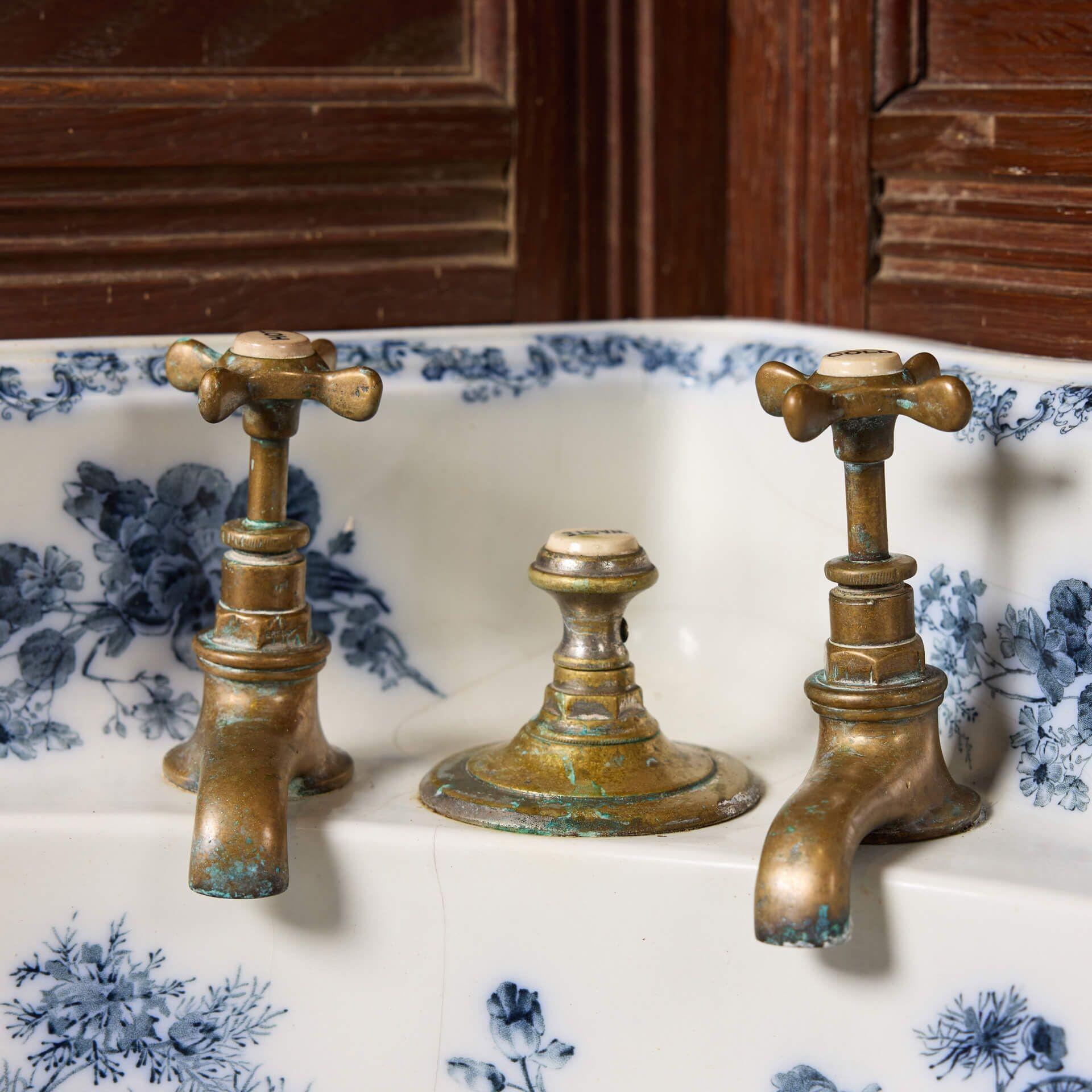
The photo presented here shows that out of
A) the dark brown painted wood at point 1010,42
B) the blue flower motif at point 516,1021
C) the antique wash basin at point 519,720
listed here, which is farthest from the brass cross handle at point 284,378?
the dark brown painted wood at point 1010,42

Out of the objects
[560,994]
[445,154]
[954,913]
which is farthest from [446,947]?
[445,154]

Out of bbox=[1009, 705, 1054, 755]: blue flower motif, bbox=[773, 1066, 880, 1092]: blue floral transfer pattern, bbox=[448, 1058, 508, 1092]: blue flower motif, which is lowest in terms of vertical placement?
bbox=[448, 1058, 508, 1092]: blue flower motif

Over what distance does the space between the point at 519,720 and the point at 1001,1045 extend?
265 mm

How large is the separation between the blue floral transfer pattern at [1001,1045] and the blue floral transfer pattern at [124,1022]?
0.75 ft

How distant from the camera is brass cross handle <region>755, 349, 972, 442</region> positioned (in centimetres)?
48

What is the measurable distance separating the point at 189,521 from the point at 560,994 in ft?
0.90

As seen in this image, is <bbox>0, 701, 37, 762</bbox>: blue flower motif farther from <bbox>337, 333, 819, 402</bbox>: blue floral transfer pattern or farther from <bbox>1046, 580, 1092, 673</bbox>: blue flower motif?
<bbox>1046, 580, 1092, 673</bbox>: blue flower motif

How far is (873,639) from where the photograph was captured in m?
0.51

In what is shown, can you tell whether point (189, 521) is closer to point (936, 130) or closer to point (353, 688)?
point (353, 688)

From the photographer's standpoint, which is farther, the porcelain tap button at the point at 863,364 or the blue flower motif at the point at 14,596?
the blue flower motif at the point at 14,596

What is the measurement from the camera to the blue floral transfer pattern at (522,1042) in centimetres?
50

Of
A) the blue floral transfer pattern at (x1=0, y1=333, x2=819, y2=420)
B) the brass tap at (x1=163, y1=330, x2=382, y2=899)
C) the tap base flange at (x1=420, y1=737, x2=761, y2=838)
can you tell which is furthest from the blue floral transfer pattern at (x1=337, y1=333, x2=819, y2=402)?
the tap base flange at (x1=420, y1=737, x2=761, y2=838)

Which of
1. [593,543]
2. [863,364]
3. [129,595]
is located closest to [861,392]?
[863,364]

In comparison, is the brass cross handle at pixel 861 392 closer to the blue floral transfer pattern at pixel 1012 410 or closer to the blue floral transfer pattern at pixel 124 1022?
the blue floral transfer pattern at pixel 1012 410
